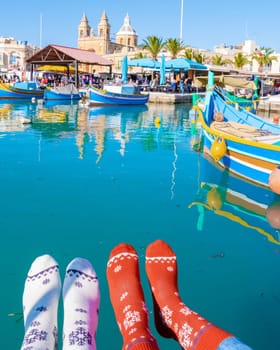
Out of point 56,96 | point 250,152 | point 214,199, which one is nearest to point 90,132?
point 250,152

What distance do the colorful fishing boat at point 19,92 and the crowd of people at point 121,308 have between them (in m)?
28.2

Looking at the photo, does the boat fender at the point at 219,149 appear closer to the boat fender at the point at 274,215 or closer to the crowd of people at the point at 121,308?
the boat fender at the point at 274,215

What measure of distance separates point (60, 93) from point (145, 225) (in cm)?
2554

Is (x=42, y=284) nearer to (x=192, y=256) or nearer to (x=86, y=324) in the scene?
(x=86, y=324)

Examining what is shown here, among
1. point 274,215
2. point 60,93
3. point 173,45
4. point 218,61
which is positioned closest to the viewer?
point 274,215

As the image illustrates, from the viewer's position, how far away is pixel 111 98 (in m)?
27.1

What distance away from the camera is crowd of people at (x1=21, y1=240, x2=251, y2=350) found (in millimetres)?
2252

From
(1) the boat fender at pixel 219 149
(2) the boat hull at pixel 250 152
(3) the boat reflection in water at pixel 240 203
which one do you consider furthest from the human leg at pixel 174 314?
(1) the boat fender at pixel 219 149

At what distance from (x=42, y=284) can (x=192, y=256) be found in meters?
2.19

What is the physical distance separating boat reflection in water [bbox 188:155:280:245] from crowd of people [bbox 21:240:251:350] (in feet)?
8.55

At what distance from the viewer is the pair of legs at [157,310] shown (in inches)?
85.8

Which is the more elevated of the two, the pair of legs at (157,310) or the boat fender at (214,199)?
the pair of legs at (157,310)

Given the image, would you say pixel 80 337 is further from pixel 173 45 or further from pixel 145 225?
pixel 173 45

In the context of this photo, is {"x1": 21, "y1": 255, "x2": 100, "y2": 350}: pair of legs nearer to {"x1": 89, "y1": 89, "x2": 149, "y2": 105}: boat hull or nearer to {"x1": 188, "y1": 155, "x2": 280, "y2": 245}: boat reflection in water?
{"x1": 188, "y1": 155, "x2": 280, "y2": 245}: boat reflection in water
